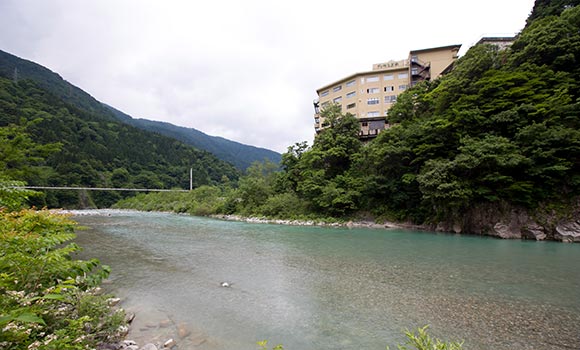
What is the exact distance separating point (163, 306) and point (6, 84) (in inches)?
3476

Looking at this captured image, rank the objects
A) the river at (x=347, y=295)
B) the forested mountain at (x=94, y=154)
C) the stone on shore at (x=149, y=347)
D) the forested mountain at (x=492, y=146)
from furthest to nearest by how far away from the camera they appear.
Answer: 1. the forested mountain at (x=94, y=154)
2. the forested mountain at (x=492, y=146)
3. the river at (x=347, y=295)
4. the stone on shore at (x=149, y=347)

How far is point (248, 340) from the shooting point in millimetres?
4000

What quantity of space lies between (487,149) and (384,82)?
78.0 ft

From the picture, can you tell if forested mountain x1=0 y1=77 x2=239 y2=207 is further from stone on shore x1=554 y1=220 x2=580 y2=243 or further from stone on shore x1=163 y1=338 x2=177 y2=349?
stone on shore x1=554 y1=220 x2=580 y2=243

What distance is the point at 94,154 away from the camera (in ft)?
204

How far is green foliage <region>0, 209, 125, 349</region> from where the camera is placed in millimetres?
2035

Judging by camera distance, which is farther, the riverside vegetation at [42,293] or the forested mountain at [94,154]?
the forested mountain at [94,154]

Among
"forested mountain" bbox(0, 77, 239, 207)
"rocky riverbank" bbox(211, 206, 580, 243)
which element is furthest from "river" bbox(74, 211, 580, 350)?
"forested mountain" bbox(0, 77, 239, 207)

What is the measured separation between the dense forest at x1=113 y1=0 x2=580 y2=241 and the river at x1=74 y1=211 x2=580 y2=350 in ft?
15.0

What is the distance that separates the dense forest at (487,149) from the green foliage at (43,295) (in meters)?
16.5

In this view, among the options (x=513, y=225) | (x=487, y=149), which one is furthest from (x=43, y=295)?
(x=513, y=225)

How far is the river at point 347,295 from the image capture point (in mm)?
4141

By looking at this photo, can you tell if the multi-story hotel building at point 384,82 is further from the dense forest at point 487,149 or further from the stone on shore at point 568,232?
the stone on shore at point 568,232

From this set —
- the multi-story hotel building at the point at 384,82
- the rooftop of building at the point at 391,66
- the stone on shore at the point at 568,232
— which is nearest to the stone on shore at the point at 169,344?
the stone on shore at the point at 568,232
